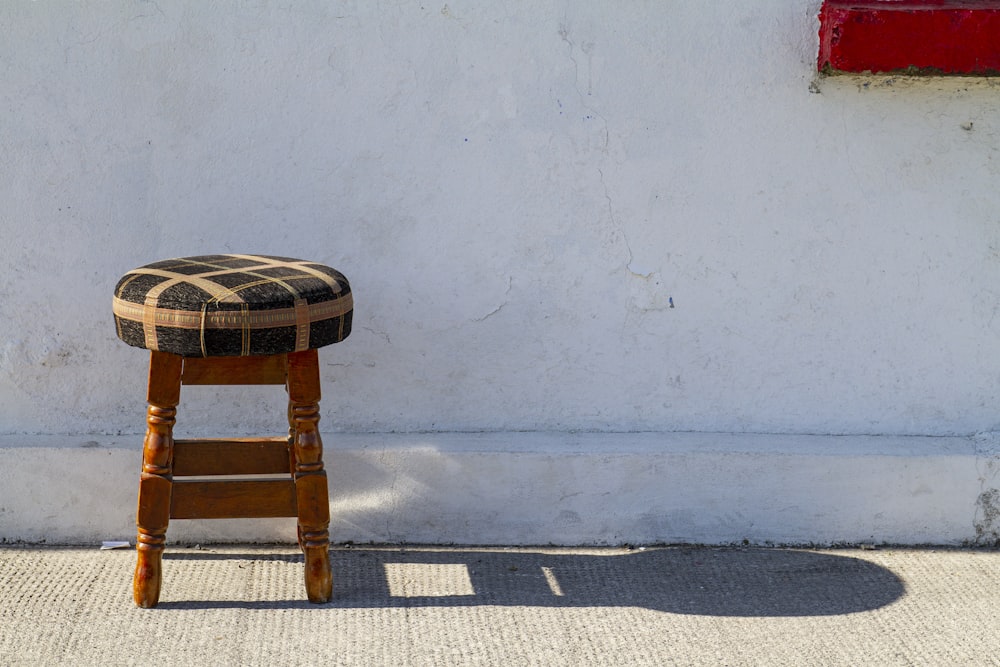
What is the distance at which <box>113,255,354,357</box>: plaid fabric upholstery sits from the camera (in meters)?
2.21

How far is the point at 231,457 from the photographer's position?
2.57 metres

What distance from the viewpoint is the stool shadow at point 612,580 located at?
8.55ft

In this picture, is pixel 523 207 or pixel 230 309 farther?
pixel 523 207

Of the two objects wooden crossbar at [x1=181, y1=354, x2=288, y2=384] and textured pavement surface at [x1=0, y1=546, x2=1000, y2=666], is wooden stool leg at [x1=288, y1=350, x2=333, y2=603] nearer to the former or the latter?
wooden crossbar at [x1=181, y1=354, x2=288, y2=384]

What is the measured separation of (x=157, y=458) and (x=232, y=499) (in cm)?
20

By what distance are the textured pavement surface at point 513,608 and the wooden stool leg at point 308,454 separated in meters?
0.19

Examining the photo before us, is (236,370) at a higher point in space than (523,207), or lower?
lower

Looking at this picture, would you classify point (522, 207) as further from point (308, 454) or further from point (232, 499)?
point (232, 499)

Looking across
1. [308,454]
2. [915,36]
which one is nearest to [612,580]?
[308,454]

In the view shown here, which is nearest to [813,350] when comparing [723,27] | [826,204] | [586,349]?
[826,204]

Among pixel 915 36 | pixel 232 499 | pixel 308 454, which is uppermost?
pixel 915 36

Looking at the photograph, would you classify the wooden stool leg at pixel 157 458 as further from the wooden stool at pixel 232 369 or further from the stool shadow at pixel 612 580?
the stool shadow at pixel 612 580

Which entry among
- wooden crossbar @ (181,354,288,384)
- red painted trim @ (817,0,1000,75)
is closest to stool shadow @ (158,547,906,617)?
wooden crossbar @ (181,354,288,384)

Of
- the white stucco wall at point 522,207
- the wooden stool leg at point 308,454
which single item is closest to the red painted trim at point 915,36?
the white stucco wall at point 522,207
